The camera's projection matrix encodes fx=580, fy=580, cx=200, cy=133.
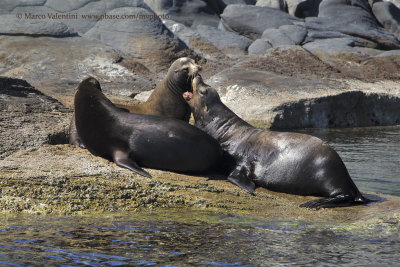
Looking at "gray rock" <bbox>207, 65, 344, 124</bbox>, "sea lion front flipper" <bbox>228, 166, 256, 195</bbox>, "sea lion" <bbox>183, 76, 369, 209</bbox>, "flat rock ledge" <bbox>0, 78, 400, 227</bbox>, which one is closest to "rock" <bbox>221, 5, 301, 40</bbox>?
"gray rock" <bbox>207, 65, 344, 124</bbox>

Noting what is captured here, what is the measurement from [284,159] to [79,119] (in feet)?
7.58

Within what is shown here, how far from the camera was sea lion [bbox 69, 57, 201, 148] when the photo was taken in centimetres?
808

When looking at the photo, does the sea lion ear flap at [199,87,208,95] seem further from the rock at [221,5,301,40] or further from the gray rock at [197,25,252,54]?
the rock at [221,5,301,40]

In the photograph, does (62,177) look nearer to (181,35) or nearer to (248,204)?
(248,204)

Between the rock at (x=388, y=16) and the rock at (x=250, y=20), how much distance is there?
17.3 ft

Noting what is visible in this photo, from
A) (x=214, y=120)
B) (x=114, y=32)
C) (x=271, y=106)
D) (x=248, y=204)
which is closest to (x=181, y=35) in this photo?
(x=114, y=32)

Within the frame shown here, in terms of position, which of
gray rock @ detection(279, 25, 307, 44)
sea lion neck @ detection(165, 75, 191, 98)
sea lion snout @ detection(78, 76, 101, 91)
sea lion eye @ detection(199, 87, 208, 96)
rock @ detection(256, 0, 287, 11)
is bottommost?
gray rock @ detection(279, 25, 307, 44)

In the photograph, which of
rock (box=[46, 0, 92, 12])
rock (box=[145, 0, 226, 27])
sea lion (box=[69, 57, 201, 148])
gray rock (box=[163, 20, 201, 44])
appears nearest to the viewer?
sea lion (box=[69, 57, 201, 148])

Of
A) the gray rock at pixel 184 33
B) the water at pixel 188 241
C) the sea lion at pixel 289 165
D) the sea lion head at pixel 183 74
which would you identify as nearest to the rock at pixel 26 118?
the sea lion head at pixel 183 74

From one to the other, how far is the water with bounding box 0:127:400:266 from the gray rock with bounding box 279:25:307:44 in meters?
19.9

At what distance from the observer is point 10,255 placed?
3561 millimetres

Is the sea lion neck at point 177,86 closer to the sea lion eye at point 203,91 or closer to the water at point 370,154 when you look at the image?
the sea lion eye at point 203,91

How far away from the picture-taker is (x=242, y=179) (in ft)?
20.4

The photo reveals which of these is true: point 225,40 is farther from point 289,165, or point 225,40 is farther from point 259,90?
point 289,165
